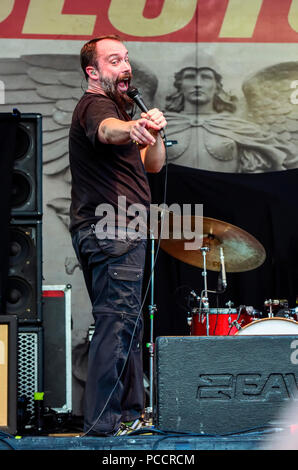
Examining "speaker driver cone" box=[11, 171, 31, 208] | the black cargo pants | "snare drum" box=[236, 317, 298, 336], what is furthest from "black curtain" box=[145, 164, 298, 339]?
the black cargo pants

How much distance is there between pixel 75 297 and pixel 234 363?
326cm

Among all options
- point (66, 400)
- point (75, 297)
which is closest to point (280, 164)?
Answer: point (75, 297)

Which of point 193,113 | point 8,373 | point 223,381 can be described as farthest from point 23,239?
point 193,113

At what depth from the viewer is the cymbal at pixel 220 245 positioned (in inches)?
158

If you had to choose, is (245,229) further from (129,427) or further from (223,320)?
(129,427)

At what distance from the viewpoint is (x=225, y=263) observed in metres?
4.34

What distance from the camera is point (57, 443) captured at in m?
1.92

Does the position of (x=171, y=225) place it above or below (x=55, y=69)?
below

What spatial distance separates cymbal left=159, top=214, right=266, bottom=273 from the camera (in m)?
4.01

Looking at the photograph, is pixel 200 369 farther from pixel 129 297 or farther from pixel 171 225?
pixel 171 225

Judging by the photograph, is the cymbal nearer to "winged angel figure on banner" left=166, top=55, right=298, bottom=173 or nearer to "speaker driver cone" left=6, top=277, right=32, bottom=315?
"speaker driver cone" left=6, top=277, right=32, bottom=315

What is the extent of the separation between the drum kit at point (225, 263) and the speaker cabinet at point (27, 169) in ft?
3.04

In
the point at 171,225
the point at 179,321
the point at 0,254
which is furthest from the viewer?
the point at 179,321

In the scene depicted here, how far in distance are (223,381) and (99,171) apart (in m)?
0.97
